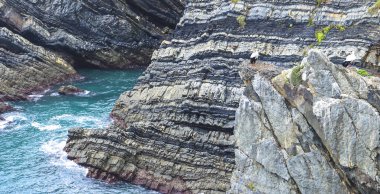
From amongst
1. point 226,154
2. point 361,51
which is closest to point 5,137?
point 226,154

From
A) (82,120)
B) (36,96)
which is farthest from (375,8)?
(36,96)

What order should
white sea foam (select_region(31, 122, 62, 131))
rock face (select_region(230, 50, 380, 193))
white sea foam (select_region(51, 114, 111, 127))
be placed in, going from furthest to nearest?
white sea foam (select_region(51, 114, 111, 127)) < white sea foam (select_region(31, 122, 62, 131)) < rock face (select_region(230, 50, 380, 193))

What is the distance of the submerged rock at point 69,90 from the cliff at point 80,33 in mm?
4101

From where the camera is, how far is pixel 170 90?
50.4 meters

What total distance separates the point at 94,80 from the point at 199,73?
96.3ft

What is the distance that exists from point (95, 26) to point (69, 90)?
1451 cm

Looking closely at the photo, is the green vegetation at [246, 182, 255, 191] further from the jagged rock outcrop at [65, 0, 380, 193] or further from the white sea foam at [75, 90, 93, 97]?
the white sea foam at [75, 90, 93, 97]

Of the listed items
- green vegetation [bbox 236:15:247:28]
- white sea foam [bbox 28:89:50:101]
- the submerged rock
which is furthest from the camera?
the submerged rock

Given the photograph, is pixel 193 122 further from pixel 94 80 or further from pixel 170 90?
pixel 94 80

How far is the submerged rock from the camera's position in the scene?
219 feet

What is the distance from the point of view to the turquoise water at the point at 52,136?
42688 millimetres

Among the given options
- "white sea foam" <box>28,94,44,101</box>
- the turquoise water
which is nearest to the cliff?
"white sea foam" <box>28,94,44,101</box>

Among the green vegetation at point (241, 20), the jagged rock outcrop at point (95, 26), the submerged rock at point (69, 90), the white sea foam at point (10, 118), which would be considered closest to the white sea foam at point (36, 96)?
the submerged rock at point (69, 90)

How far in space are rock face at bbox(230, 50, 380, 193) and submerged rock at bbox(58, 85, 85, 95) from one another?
3848cm
